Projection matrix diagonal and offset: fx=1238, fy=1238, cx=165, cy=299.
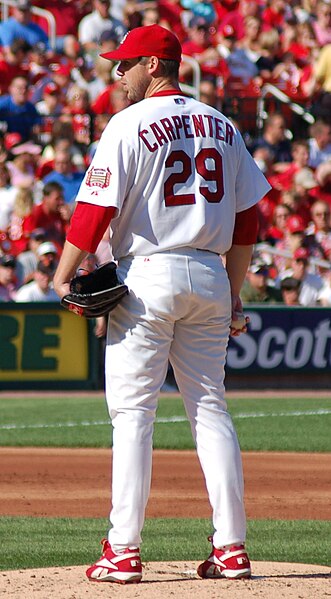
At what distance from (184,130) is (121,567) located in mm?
1661

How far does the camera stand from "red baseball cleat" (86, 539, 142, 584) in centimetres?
465

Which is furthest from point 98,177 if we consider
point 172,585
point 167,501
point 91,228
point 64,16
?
point 64,16

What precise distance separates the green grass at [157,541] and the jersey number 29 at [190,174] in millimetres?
1854

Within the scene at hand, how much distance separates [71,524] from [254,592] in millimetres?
2392

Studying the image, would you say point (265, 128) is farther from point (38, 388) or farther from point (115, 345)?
point (115, 345)

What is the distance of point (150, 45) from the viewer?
4.65 m

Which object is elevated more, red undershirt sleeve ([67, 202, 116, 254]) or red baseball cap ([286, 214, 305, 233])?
red undershirt sleeve ([67, 202, 116, 254])

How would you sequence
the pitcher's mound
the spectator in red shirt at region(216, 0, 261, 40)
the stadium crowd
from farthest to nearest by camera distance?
the spectator in red shirt at region(216, 0, 261, 40), the stadium crowd, the pitcher's mound

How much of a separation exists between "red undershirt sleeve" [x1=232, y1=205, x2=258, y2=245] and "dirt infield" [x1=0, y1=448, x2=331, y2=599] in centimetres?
133

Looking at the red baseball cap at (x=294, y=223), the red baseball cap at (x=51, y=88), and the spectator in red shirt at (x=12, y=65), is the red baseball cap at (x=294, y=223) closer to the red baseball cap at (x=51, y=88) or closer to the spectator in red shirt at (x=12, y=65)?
the red baseball cap at (x=51, y=88)

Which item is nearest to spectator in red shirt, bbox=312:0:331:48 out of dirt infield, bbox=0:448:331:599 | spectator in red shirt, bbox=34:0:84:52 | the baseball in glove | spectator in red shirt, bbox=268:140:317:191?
spectator in red shirt, bbox=268:140:317:191

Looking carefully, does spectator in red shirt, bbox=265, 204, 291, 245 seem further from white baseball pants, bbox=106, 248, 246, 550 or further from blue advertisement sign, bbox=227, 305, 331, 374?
white baseball pants, bbox=106, 248, 246, 550

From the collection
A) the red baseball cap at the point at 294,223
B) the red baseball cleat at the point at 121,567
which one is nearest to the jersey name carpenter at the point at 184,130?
the red baseball cleat at the point at 121,567

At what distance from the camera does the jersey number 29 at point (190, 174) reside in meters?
4.61
